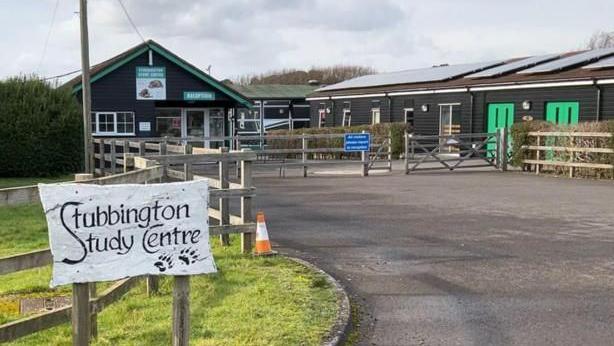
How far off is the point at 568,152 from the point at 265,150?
29.5 ft

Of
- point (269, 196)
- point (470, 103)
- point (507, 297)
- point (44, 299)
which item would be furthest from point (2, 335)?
point (470, 103)

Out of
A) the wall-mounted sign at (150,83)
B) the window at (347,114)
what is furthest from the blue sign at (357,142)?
the window at (347,114)

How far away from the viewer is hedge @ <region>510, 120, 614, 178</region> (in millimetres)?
18656

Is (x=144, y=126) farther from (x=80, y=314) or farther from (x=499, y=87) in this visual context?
(x=80, y=314)

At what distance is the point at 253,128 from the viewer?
5666 cm

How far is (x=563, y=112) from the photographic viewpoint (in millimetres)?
25422

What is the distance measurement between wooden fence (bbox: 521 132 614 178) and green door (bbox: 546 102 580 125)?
421cm

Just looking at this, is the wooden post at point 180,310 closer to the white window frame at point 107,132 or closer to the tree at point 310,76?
the white window frame at point 107,132

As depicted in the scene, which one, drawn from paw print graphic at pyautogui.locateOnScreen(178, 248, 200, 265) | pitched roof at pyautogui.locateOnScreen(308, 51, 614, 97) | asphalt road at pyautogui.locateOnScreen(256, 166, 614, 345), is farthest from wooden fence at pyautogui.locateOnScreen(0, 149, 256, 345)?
pitched roof at pyautogui.locateOnScreen(308, 51, 614, 97)

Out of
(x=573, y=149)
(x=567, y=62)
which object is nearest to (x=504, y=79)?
(x=567, y=62)

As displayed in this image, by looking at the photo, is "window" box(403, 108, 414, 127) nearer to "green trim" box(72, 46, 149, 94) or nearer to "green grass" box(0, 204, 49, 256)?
"green trim" box(72, 46, 149, 94)

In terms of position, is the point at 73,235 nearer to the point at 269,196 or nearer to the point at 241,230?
the point at 241,230

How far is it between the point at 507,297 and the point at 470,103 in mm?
24194

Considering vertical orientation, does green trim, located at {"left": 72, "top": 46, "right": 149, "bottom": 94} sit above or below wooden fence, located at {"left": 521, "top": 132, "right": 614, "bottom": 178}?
above
